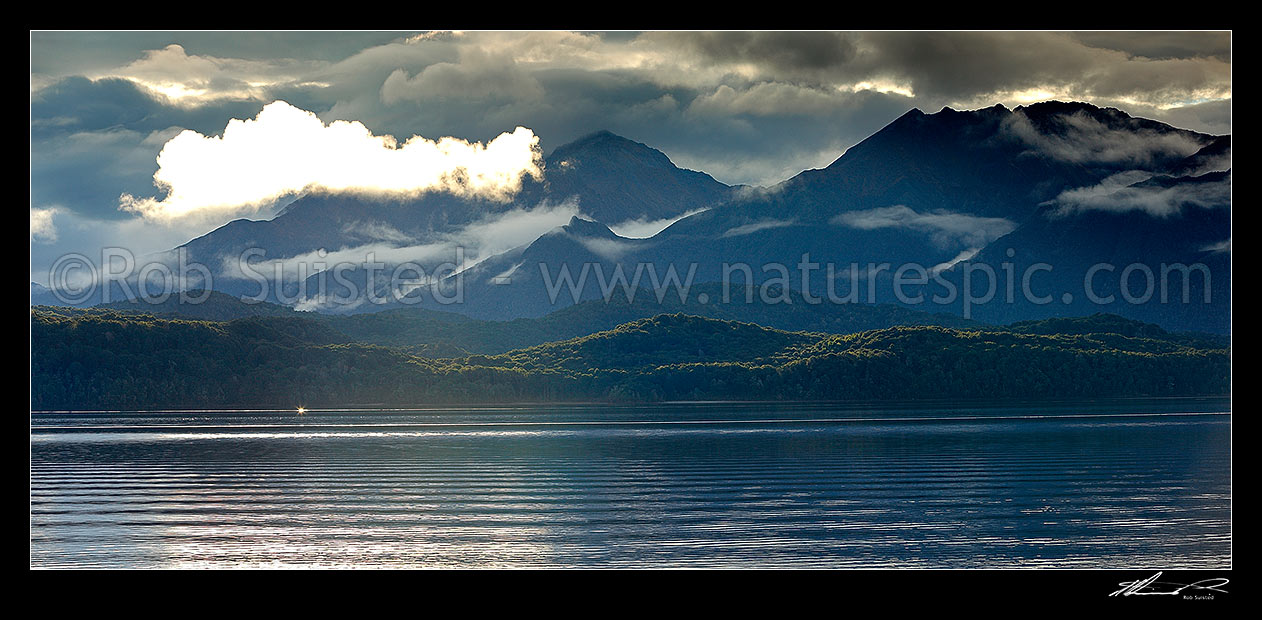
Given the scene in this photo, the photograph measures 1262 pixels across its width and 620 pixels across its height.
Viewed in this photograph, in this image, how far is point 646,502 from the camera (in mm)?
42750

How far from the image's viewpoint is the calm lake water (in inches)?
1228
